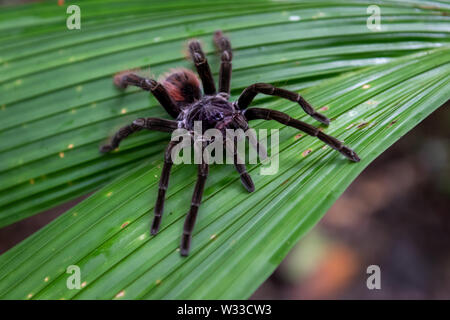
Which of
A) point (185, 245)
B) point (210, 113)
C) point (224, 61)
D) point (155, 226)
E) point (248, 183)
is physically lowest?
point (185, 245)

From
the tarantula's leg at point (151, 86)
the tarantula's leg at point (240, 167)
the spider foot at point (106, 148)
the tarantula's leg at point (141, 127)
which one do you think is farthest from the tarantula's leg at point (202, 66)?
the spider foot at point (106, 148)

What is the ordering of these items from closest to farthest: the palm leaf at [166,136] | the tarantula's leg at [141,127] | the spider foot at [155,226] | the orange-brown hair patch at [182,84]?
the palm leaf at [166,136]
the spider foot at [155,226]
the tarantula's leg at [141,127]
the orange-brown hair patch at [182,84]

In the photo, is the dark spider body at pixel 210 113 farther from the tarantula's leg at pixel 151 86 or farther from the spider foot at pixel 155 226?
the spider foot at pixel 155 226

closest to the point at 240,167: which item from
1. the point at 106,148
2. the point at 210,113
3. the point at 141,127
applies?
the point at 210,113

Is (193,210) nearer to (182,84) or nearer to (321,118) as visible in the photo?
(321,118)

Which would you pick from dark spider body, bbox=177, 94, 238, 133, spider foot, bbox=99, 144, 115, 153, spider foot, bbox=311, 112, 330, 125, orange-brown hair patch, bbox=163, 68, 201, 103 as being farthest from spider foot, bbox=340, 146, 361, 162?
spider foot, bbox=99, 144, 115, 153
